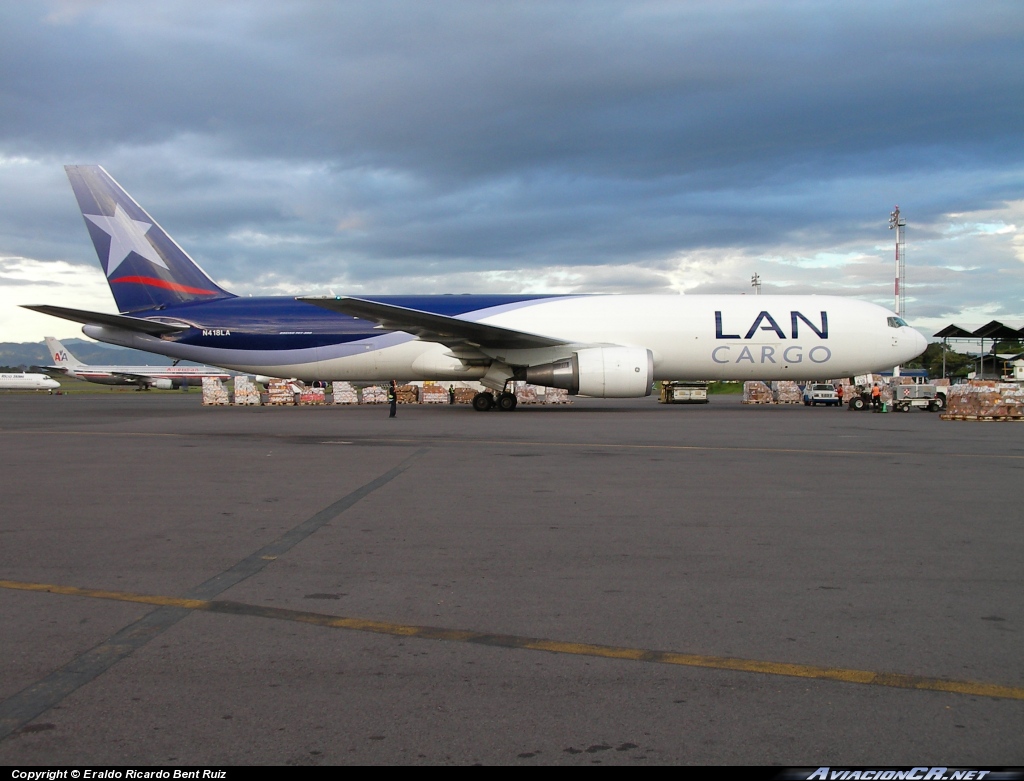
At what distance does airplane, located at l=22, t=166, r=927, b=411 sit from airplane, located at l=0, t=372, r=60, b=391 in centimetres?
4865

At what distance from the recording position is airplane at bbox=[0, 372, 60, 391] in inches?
2569

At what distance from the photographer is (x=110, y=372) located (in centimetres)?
6944

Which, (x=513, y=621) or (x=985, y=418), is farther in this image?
(x=985, y=418)

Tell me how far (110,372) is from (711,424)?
213 feet

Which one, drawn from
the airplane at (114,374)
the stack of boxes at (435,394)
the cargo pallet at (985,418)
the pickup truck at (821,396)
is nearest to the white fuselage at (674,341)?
the cargo pallet at (985,418)

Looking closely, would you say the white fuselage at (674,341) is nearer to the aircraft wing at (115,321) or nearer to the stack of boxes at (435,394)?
the aircraft wing at (115,321)

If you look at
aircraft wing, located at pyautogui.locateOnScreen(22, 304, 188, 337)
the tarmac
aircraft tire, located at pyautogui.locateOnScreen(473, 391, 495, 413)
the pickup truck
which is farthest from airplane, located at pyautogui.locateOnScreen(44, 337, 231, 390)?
the tarmac

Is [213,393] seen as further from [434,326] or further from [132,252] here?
[434,326]

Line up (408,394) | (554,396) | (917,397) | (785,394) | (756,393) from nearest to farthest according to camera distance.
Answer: (917,397) → (554,396) → (756,393) → (408,394) → (785,394)

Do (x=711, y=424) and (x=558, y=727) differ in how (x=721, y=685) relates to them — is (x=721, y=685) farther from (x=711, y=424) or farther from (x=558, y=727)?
(x=711, y=424)

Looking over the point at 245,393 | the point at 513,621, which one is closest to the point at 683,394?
the point at 245,393

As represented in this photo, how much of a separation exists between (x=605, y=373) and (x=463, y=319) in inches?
179

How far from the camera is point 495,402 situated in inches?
968

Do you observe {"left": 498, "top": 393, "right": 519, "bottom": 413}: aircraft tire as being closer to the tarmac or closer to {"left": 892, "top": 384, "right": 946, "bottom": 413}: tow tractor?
{"left": 892, "top": 384, "right": 946, "bottom": 413}: tow tractor
